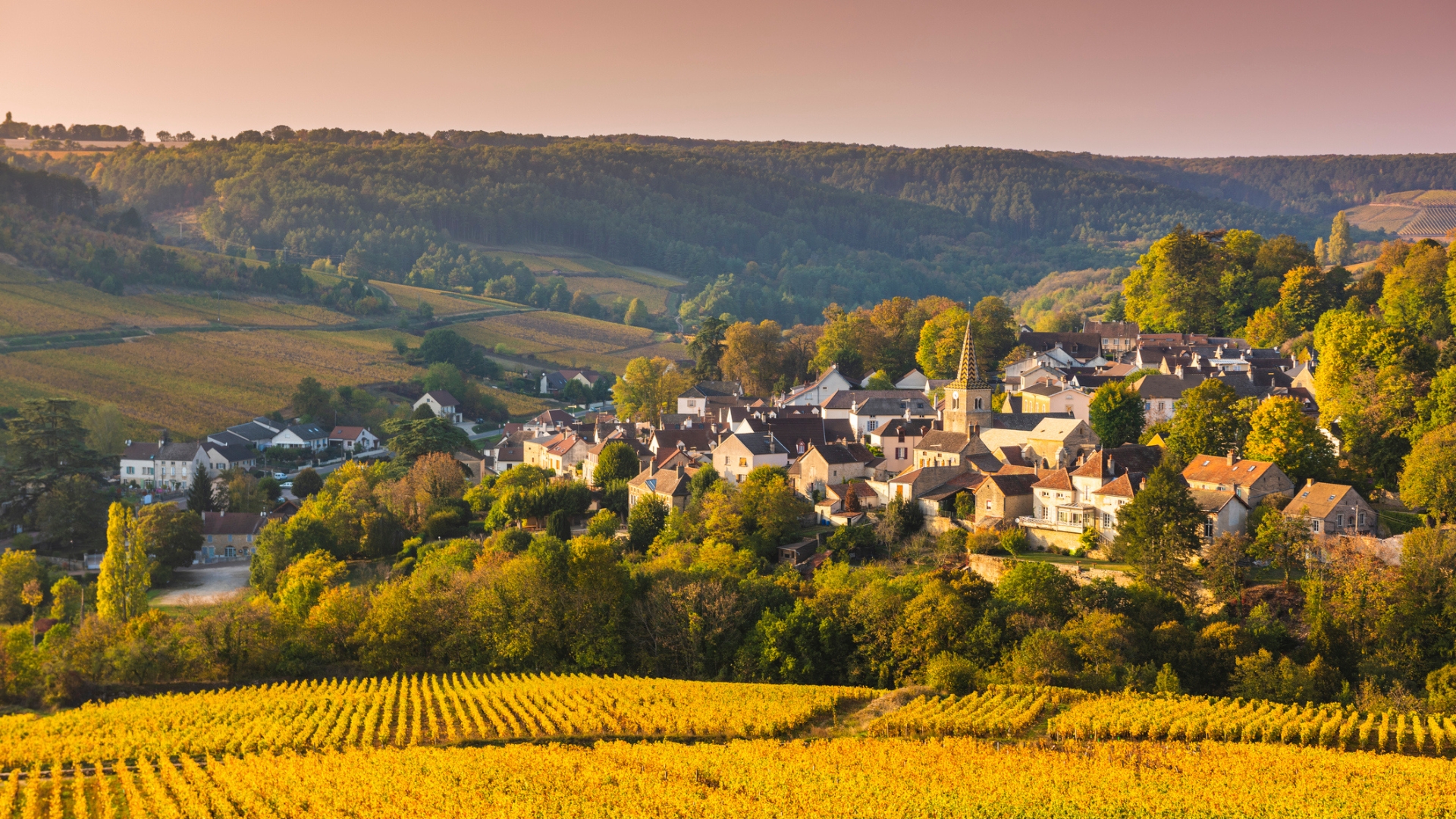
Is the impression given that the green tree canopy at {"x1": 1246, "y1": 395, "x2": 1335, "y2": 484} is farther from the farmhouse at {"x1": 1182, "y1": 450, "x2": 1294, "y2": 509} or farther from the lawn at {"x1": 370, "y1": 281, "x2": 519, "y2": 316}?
the lawn at {"x1": 370, "y1": 281, "x2": 519, "y2": 316}

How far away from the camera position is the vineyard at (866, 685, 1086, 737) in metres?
29.8

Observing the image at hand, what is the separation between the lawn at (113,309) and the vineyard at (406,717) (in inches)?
3121

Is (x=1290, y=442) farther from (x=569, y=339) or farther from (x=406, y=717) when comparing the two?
(x=569, y=339)

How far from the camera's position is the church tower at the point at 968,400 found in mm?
55562

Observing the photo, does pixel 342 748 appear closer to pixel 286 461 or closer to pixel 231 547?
pixel 231 547

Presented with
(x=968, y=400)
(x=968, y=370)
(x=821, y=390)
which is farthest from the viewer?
(x=821, y=390)

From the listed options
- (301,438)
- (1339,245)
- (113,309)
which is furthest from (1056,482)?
(113,309)

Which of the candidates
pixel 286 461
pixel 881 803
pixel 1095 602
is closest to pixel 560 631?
pixel 1095 602

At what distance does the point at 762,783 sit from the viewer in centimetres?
2433

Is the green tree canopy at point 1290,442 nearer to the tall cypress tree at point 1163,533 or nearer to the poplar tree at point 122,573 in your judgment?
the tall cypress tree at point 1163,533

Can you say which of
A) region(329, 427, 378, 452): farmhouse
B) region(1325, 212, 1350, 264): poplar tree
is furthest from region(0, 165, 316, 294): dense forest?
region(1325, 212, 1350, 264): poplar tree

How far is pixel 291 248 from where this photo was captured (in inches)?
7224

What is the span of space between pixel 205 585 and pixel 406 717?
30.2 m

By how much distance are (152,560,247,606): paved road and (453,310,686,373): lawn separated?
6874cm
